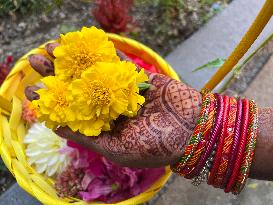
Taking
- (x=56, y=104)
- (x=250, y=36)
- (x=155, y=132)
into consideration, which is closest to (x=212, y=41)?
(x=250, y=36)

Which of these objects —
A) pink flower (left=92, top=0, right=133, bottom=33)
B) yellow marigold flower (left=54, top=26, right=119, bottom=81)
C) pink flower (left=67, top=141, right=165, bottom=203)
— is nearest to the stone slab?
pink flower (left=92, top=0, right=133, bottom=33)

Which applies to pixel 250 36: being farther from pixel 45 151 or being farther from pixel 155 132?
pixel 45 151

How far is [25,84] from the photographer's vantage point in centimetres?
145

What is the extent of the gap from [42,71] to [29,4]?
0.72 meters

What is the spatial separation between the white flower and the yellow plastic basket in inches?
1.0

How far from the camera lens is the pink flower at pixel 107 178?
1316mm

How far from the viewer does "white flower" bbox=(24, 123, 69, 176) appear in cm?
136

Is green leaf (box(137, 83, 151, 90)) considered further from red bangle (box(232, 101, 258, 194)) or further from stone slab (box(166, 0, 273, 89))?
stone slab (box(166, 0, 273, 89))

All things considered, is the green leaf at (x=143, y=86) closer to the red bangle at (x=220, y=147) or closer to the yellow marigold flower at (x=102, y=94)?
the yellow marigold flower at (x=102, y=94)

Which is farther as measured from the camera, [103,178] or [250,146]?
[103,178]

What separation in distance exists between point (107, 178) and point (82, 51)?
0.50 meters

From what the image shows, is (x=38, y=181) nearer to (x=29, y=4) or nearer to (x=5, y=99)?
(x=5, y=99)

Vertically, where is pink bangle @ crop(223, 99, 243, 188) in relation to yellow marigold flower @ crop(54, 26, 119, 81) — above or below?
below

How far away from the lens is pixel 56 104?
39.3 inches
